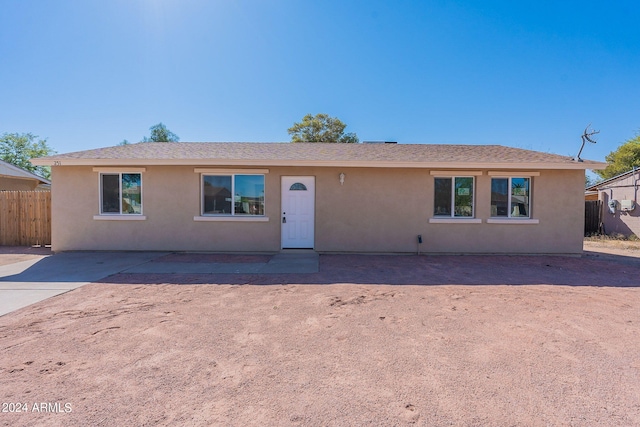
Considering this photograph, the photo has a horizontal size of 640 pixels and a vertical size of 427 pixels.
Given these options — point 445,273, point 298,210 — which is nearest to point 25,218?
point 298,210

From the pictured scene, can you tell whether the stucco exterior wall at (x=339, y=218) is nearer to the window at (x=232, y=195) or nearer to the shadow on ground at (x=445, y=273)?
the window at (x=232, y=195)

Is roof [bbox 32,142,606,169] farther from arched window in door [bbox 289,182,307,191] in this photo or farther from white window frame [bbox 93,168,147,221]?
arched window in door [bbox 289,182,307,191]

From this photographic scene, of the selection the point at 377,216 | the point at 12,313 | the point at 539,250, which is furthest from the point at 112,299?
the point at 539,250

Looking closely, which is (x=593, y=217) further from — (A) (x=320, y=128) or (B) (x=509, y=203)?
(A) (x=320, y=128)

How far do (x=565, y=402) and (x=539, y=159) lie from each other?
883cm

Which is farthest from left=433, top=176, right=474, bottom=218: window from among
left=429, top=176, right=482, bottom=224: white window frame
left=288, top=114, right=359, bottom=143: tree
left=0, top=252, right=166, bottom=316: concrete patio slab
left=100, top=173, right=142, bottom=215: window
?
left=288, top=114, right=359, bottom=143: tree

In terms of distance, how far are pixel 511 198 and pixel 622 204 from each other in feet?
33.5

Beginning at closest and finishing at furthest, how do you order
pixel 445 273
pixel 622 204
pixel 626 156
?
pixel 445 273 < pixel 622 204 < pixel 626 156

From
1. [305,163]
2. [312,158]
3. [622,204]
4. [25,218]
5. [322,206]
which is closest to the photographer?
[305,163]

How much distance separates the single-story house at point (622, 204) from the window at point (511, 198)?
31.8 ft

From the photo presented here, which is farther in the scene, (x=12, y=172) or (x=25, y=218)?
(x=12, y=172)

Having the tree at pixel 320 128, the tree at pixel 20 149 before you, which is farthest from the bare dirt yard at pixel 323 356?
the tree at pixel 20 149

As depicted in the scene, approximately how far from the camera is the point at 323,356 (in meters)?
3.38

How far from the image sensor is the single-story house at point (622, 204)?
14.9 meters
